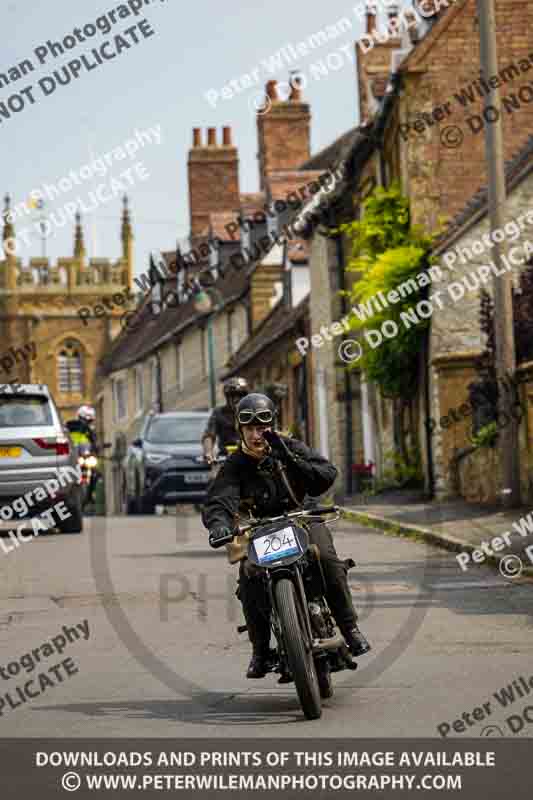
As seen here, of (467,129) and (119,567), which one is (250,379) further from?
(119,567)

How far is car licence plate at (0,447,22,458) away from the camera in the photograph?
20438 millimetres

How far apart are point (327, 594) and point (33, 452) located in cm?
1286

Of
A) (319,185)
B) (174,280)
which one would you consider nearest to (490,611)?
(319,185)

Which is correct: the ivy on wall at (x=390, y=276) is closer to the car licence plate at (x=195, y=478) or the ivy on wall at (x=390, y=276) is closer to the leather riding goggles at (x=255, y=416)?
the car licence plate at (x=195, y=478)

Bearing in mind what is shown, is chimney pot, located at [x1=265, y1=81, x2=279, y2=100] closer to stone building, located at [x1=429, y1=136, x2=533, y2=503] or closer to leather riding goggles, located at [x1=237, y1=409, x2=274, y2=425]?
stone building, located at [x1=429, y1=136, x2=533, y2=503]

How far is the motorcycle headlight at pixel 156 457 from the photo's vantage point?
28.2m

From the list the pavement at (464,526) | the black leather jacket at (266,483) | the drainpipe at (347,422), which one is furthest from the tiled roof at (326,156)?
the black leather jacket at (266,483)

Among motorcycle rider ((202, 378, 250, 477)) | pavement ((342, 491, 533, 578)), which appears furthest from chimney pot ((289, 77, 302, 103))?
motorcycle rider ((202, 378, 250, 477))

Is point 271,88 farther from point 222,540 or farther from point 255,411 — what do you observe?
point 222,540

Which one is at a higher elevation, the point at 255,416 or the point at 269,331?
the point at 269,331

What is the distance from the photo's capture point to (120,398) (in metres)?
78.1

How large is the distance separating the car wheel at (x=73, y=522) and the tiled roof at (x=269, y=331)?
19.2 meters

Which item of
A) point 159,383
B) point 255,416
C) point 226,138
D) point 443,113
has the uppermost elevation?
point 226,138
